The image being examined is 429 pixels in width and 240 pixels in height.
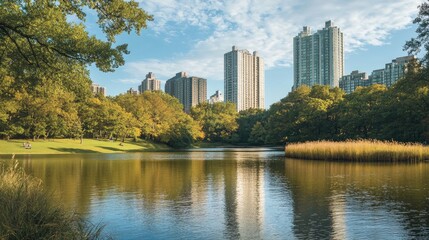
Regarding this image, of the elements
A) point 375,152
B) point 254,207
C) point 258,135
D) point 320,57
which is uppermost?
point 320,57

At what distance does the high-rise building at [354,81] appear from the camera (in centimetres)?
12707

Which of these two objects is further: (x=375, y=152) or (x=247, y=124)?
(x=247, y=124)

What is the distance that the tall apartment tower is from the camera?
154500 millimetres

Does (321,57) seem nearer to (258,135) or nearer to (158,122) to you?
(258,135)

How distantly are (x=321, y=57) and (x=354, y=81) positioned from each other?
2685 cm

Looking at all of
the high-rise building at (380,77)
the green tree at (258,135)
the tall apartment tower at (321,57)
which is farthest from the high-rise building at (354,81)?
the green tree at (258,135)

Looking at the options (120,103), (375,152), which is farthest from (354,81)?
(375,152)

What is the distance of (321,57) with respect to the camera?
155625 millimetres

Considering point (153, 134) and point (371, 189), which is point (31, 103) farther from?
point (371, 189)

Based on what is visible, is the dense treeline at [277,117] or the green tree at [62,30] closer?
the green tree at [62,30]

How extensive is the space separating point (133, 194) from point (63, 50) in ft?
18.6

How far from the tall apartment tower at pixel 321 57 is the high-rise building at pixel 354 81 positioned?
17.2m

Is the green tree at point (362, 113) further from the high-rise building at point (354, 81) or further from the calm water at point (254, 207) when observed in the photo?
the high-rise building at point (354, 81)

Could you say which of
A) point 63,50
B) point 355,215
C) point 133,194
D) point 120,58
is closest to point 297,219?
point 355,215
